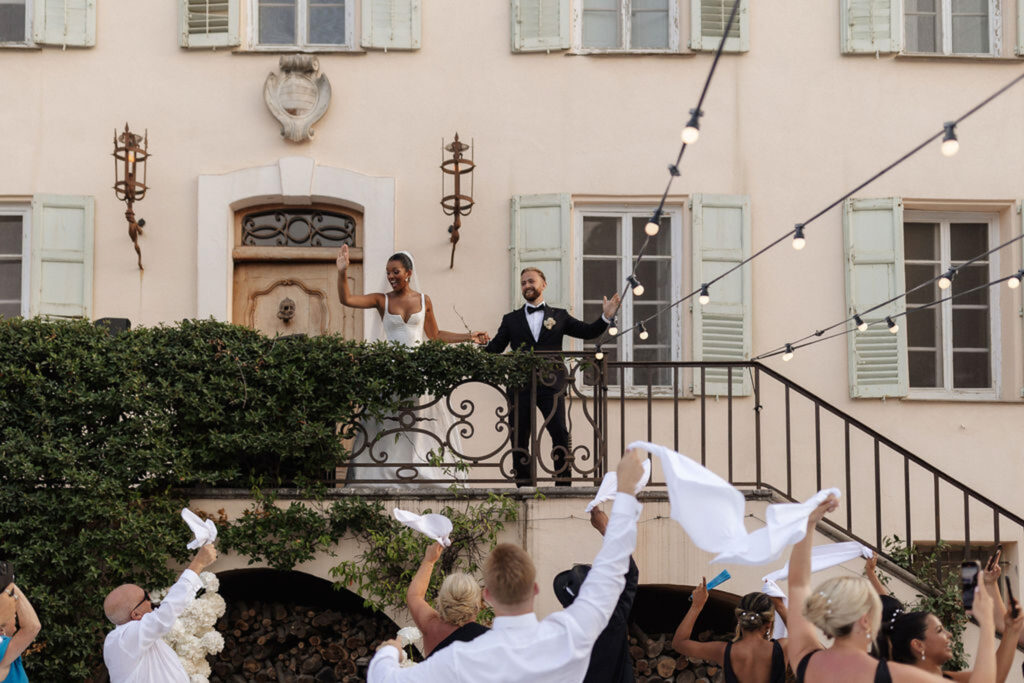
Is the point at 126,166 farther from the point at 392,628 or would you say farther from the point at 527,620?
the point at 527,620

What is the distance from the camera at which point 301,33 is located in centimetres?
1173

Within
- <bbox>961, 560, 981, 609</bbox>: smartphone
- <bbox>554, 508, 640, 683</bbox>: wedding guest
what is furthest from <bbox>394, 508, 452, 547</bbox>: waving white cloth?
<bbox>961, 560, 981, 609</bbox>: smartphone

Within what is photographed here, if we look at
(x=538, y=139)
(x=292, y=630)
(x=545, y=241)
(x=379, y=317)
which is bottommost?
(x=292, y=630)

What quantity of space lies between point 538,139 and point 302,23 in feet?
7.66

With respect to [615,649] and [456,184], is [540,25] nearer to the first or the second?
[456,184]

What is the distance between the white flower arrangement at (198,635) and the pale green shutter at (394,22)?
17.1 ft

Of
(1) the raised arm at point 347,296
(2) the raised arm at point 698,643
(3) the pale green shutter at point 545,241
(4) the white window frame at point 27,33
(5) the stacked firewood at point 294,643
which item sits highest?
(4) the white window frame at point 27,33

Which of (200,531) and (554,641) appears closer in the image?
(554,641)

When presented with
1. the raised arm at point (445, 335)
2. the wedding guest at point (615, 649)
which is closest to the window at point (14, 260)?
the raised arm at point (445, 335)

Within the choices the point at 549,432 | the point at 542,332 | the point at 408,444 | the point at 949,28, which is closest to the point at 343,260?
the point at 408,444

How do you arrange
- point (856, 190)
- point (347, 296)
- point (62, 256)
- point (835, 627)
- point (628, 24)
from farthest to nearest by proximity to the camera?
point (628, 24) < point (62, 256) < point (347, 296) < point (856, 190) < point (835, 627)

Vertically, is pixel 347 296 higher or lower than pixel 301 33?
lower

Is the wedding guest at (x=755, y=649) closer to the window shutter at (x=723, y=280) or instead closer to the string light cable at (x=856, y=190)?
the string light cable at (x=856, y=190)

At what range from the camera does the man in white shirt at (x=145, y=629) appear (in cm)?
580
